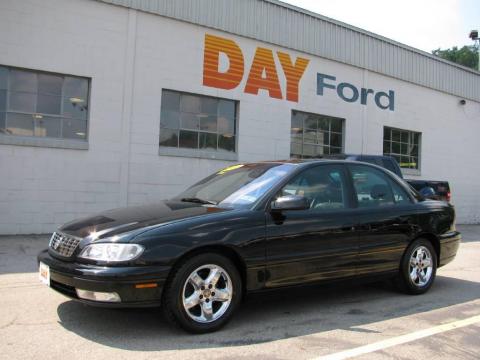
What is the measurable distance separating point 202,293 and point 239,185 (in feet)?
4.26

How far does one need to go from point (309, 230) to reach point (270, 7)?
10312 mm

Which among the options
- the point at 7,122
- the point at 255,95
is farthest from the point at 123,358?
the point at 255,95

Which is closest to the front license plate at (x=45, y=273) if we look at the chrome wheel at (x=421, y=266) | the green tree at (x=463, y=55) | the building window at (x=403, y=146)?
the chrome wheel at (x=421, y=266)

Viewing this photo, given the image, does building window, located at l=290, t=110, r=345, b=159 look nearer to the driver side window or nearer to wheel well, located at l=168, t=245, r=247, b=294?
the driver side window

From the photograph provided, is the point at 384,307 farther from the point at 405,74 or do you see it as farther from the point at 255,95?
the point at 405,74

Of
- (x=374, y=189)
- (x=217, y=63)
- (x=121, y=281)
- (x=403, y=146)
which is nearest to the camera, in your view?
(x=121, y=281)

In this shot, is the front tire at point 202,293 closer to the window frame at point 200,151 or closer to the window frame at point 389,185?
the window frame at point 389,185

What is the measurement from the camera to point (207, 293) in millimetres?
4402

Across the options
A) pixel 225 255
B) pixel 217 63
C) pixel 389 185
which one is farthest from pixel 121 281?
pixel 217 63

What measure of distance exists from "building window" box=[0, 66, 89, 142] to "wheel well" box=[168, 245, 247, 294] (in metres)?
7.28

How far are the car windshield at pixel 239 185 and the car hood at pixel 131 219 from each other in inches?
8.4

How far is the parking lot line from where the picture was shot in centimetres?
400

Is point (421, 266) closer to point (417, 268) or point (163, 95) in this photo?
point (417, 268)

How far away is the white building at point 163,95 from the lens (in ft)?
34.1
